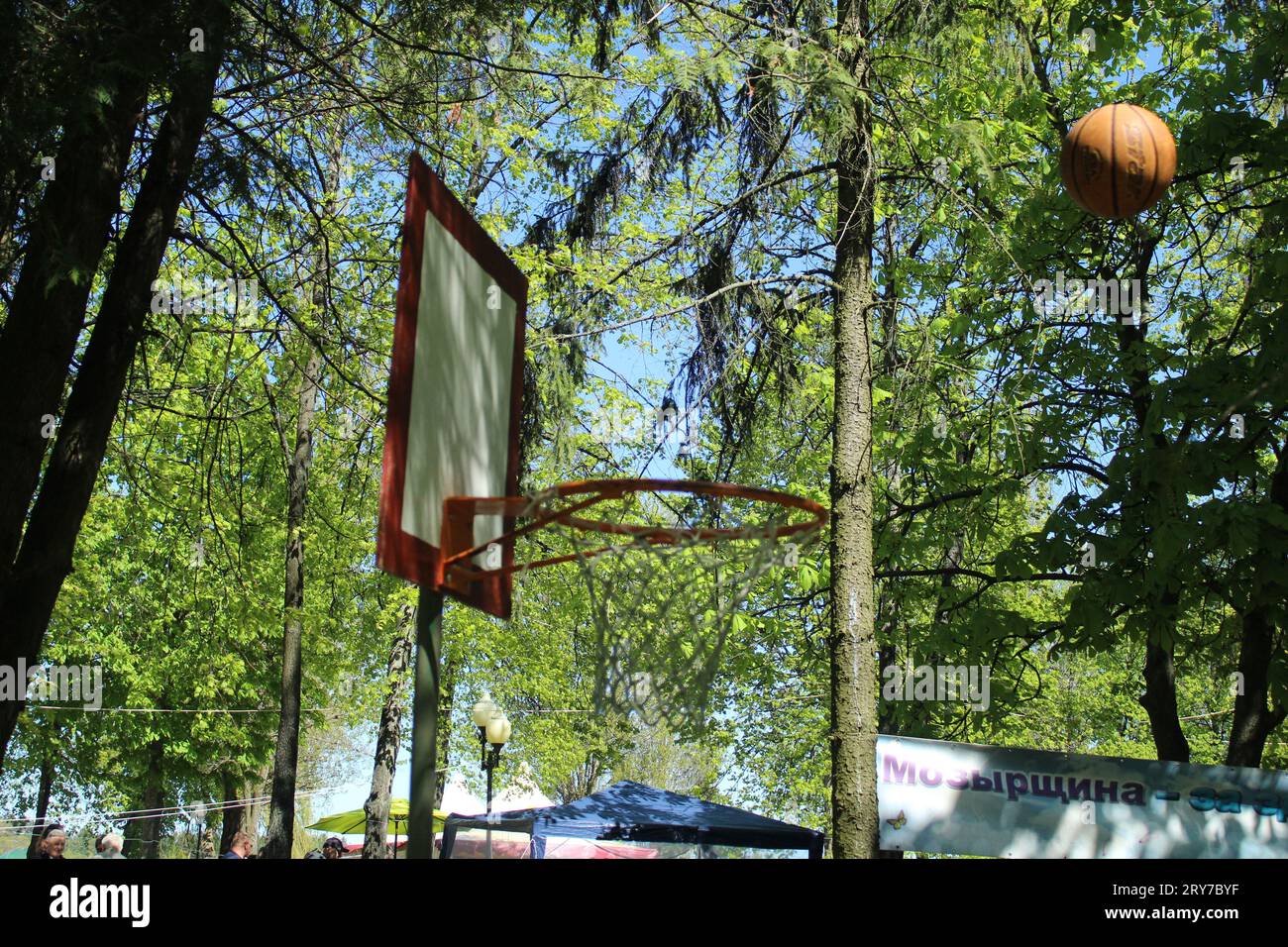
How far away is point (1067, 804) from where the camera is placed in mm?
10625

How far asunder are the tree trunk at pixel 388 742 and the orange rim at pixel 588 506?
44.1 ft

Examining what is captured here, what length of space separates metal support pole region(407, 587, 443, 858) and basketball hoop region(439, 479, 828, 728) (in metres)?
0.22

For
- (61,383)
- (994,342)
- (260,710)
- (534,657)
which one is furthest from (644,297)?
(260,710)

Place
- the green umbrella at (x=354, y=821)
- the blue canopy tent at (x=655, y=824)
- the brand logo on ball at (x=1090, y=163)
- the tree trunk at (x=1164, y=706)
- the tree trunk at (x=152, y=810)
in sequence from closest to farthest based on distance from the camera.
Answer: the brand logo on ball at (x=1090, y=163) < the tree trunk at (x=1164, y=706) < the blue canopy tent at (x=655, y=824) < the green umbrella at (x=354, y=821) < the tree trunk at (x=152, y=810)

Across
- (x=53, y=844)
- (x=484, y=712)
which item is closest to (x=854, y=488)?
(x=53, y=844)

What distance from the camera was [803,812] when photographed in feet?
82.5

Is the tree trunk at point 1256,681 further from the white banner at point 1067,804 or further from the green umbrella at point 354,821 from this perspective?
the green umbrella at point 354,821

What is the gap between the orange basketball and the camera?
297 inches

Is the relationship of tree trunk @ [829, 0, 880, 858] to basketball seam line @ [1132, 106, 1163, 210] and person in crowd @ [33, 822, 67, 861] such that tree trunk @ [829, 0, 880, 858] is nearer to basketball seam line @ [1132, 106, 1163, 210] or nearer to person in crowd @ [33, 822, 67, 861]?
basketball seam line @ [1132, 106, 1163, 210]

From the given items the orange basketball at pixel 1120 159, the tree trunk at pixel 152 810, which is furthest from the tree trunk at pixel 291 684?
the tree trunk at pixel 152 810

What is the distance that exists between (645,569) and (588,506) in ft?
2.17

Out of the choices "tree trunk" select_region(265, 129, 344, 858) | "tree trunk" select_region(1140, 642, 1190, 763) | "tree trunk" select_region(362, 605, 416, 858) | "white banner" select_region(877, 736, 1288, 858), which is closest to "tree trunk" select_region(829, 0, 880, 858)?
"white banner" select_region(877, 736, 1288, 858)

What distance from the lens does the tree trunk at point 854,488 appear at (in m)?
9.09

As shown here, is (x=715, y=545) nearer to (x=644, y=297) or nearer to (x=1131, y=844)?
(x=644, y=297)
